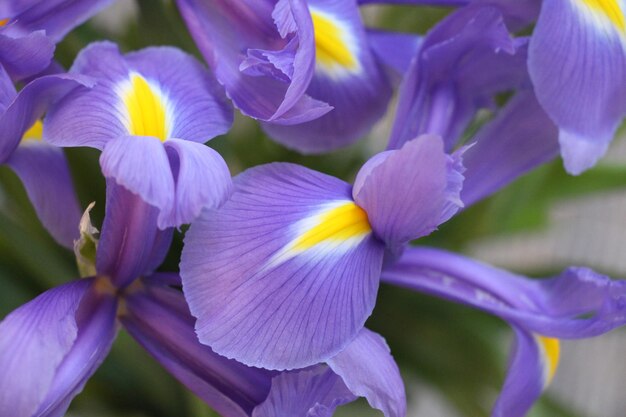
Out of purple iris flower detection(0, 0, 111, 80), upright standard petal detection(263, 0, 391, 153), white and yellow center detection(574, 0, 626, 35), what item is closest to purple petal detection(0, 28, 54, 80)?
purple iris flower detection(0, 0, 111, 80)

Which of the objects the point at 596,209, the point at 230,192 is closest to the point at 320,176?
the point at 230,192

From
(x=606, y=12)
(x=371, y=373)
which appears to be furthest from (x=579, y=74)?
(x=371, y=373)

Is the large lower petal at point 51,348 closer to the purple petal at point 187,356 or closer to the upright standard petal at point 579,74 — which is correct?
the purple petal at point 187,356

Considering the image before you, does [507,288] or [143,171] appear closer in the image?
[143,171]

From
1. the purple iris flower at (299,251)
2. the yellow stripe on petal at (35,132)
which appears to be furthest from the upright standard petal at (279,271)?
the yellow stripe on petal at (35,132)

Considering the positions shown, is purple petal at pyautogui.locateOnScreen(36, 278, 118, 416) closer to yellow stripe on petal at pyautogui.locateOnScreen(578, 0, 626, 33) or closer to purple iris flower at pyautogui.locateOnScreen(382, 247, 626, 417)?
purple iris flower at pyautogui.locateOnScreen(382, 247, 626, 417)

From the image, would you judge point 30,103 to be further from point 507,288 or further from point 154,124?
point 507,288

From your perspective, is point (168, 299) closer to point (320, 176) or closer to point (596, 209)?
point (320, 176)
